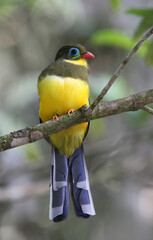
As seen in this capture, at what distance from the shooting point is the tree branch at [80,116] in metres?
2.10

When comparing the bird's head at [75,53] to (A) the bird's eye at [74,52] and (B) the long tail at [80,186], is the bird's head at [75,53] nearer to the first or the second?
(A) the bird's eye at [74,52]

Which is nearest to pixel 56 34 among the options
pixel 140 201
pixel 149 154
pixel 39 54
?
pixel 39 54

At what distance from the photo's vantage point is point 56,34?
505 centimetres

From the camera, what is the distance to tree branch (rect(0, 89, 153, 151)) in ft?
6.88

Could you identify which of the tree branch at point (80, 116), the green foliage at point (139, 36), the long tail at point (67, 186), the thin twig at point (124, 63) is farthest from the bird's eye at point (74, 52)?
the thin twig at point (124, 63)

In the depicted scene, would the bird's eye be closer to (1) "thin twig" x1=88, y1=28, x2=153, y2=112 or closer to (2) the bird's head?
(2) the bird's head

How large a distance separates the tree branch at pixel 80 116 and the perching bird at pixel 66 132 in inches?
11.1

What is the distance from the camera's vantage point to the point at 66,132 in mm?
2787

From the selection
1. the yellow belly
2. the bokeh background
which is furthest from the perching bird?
the bokeh background

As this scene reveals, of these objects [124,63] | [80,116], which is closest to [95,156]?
[80,116]

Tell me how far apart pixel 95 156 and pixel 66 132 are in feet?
3.95

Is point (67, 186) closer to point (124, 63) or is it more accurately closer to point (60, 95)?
point (60, 95)

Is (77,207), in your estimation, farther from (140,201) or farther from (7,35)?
(7,35)

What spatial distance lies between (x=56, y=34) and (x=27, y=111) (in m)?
1.32
